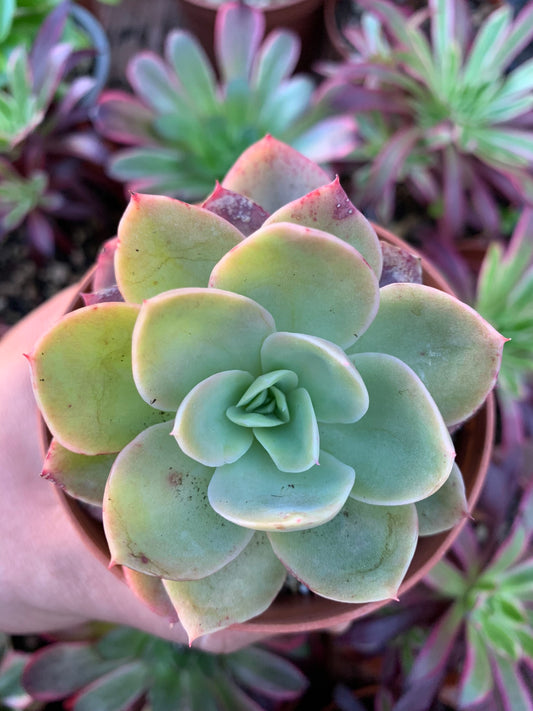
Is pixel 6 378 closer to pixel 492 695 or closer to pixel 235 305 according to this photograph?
pixel 235 305

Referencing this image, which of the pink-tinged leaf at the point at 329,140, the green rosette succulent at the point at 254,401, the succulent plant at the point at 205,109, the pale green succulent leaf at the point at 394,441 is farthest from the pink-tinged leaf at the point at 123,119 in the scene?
the pale green succulent leaf at the point at 394,441

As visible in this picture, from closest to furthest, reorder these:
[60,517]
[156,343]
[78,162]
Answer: [156,343], [60,517], [78,162]

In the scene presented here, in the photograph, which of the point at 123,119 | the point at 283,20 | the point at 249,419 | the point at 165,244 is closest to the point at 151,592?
the point at 249,419

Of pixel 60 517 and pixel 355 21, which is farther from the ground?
pixel 355 21

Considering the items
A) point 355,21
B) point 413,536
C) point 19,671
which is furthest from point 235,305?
point 355,21

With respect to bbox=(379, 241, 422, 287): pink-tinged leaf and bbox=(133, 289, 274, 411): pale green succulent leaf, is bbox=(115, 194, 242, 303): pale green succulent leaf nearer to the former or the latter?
bbox=(133, 289, 274, 411): pale green succulent leaf

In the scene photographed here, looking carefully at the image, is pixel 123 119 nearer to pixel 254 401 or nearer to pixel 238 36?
pixel 238 36

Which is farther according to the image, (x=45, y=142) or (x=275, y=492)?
(x=45, y=142)
